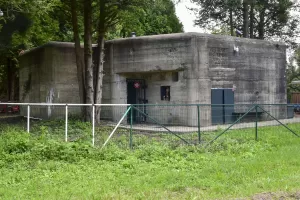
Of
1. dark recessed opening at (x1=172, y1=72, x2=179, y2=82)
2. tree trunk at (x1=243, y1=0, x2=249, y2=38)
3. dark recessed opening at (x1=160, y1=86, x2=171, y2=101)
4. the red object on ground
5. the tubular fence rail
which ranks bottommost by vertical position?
the tubular fence rail

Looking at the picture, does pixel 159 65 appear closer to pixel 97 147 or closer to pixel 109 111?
pixel 109 111

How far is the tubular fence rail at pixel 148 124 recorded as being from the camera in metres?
12.3

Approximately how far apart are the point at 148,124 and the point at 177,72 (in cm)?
625

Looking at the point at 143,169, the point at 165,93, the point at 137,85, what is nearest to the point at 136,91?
the point at 137,85

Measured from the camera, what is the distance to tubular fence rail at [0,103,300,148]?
12258mm

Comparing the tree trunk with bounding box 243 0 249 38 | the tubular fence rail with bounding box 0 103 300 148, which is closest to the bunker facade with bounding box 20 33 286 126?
the tubular fence rail with bounding box 0 103 300 148

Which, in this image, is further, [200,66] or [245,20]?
[245,20]

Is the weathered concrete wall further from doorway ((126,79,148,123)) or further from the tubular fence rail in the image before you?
the tubular fence rail

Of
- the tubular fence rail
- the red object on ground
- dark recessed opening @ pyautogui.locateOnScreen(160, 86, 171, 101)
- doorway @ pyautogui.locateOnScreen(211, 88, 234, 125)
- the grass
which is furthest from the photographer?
the red object on ground

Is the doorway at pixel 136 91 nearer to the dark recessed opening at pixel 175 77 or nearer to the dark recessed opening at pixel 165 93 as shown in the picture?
the dark recessed opening at pixel 165 93

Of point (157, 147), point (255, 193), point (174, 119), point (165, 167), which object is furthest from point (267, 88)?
point (255, 193)

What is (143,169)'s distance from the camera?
8.94 m

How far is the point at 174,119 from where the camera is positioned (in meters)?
15.5

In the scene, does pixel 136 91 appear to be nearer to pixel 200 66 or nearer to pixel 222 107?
pixel 200 66
